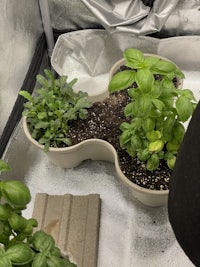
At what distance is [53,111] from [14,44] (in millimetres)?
260

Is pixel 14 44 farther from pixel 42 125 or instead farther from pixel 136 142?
pixel 136 142

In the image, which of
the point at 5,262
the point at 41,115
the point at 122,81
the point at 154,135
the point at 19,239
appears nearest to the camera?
the point at 5,262

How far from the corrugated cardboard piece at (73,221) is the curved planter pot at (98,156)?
0.37 feet

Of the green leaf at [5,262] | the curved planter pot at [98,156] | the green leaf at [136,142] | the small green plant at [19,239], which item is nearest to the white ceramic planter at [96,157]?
the curved planter pot at [98,156]

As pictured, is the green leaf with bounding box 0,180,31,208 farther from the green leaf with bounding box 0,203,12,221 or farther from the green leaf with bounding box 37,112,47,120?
the green leaf with bounding box 37,112,47,120

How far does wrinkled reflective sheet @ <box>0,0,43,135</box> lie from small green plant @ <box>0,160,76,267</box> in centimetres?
52

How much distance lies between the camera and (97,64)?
4.66 ft

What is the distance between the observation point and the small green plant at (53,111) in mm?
1107

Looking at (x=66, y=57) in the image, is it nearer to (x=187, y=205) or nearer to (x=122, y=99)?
(x=122, y=99)

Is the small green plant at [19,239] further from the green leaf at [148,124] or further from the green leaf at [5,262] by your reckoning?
the green leaf at [148,124]

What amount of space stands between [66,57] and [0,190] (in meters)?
0.79

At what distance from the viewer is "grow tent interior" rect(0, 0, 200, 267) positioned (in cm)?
115

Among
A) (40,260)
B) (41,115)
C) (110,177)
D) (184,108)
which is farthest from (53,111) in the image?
(40,260)

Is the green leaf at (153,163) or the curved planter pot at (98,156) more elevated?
the green leaf at (153,163)
